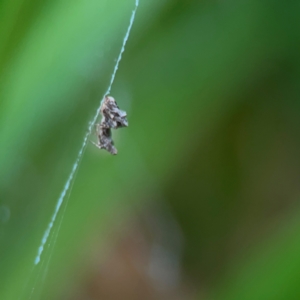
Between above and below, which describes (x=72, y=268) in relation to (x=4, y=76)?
below

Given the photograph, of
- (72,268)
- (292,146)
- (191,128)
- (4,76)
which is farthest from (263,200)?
(4,76)

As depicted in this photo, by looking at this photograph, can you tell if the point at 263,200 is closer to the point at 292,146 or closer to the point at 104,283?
the point at 292,146

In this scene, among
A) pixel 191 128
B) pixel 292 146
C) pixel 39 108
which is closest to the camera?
pixel 39 108
